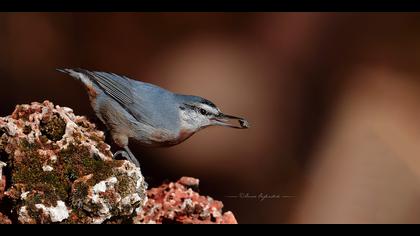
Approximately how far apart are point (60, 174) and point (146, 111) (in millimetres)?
1084

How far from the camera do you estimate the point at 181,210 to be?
3199 millimetres

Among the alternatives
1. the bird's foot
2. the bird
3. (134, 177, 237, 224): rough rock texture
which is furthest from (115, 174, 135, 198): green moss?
the bird

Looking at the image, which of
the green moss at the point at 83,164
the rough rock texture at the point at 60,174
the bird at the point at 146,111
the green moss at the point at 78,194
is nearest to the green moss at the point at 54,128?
the rough rock texture at the point at 60,174

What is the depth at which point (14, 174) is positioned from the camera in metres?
2.86

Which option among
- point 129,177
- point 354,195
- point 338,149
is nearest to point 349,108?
point 338,149

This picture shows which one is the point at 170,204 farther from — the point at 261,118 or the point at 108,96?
the point at 261,118

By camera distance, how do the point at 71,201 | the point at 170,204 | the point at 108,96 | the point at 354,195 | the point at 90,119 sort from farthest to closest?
the point at 354,195
the point at 108,96
the point at 90,119
the point at 170,204
the point at 71,201

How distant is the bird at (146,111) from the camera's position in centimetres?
387

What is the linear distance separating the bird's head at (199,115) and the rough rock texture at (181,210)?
0.64 meters

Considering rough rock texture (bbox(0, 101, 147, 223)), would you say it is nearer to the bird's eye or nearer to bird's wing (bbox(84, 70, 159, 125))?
bird's wing (bbox(84, 70, 159, 125))

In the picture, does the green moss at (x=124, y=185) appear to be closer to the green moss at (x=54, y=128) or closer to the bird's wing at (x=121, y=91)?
the green moss at (x=54, y=128)

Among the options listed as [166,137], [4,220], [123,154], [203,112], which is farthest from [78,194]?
[203,112]

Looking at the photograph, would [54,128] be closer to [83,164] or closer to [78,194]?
[83,164]

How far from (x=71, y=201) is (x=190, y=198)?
0.72m
